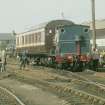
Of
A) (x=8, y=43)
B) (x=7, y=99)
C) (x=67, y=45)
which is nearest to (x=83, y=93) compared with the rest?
(x=7, y=99)

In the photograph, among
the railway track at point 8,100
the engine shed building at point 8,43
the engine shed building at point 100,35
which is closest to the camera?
the railway track at point 8,100

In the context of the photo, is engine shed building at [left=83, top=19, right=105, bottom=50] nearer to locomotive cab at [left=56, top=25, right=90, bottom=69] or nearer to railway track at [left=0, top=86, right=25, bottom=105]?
locomotive cab at [left=56, top=25, right=90, bottom=69]

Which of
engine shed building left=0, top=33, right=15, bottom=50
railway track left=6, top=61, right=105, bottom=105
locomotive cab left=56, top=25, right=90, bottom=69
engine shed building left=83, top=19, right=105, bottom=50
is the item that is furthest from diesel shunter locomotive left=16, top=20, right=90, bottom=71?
engine shed building left=83, top=19, right=105, bottom=50

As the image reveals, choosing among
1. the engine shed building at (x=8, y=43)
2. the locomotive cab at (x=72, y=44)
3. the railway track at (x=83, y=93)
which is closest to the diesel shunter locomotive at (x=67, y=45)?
the locomotive cab at (x=72, y=44)

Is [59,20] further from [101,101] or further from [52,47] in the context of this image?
[101,101]

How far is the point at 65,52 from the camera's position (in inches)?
1273

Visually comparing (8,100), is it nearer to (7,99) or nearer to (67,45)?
(7,99)

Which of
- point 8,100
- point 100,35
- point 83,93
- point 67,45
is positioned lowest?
point 8,100

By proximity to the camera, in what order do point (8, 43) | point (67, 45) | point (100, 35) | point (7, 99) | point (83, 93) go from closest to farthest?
point (7, 99) < point (83, 93) < point (67, 45) < point (100, 35) < point (8, 43)

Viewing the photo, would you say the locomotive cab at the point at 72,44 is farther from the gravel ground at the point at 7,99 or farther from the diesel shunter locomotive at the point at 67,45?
the gravel ground at the point at 7,99

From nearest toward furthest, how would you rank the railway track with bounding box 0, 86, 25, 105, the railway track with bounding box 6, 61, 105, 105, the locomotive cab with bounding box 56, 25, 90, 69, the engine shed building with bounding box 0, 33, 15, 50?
the railway track with bounding box 6, 61, 105, 105, the railway track with bounding box 0, 86, 25, 105, the locomotive cab with bounding box 56, 25, 90, 69, the engine shed building with bounding box 0, 33, 15, 50

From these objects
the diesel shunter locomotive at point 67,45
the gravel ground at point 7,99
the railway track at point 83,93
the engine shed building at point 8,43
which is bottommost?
the gravel ground at point 7,99

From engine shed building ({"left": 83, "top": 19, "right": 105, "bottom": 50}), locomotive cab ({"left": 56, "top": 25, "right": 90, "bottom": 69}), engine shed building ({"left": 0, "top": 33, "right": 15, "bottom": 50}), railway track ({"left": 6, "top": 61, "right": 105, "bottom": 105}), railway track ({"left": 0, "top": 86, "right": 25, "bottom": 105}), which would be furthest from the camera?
engine shed building ({"left": 83, "top": 19, "right": 105, "bottom": 50})

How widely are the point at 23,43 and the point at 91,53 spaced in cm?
1264
